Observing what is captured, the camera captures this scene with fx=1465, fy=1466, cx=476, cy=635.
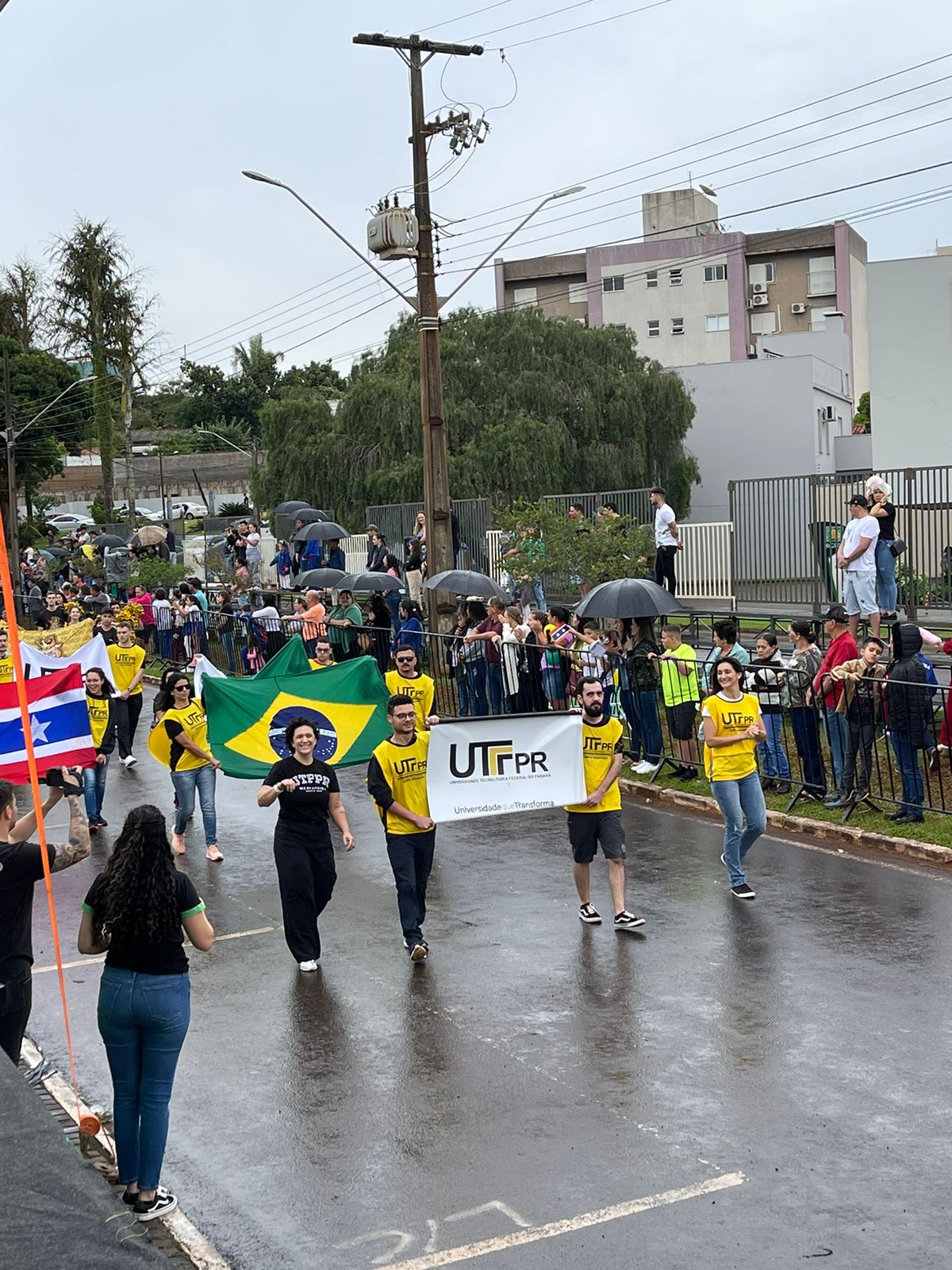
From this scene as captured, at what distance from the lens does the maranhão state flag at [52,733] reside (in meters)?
10.5

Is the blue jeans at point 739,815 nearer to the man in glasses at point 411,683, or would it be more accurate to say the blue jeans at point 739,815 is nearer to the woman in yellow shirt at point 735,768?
the woman in yellow shirt at point 735,768

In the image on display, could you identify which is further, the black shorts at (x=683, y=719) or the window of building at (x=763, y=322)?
the window of building at (x=763, y=322)

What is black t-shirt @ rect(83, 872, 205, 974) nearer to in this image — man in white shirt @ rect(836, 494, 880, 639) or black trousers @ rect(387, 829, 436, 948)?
black trousers @ rect(387, 829, 436, 948)

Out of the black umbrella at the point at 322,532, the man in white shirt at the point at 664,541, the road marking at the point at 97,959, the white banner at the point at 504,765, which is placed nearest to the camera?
the road marking at the point at 97,959

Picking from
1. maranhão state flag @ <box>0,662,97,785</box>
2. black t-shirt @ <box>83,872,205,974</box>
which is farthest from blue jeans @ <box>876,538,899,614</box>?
black t-shirt @ <box>83,872,205,974</box>

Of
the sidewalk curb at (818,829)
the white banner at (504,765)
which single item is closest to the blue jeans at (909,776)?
the sidewalk curb at (818,829)

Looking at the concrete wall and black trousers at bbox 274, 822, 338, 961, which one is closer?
black trousers at bbox 274, 822, 338, 961

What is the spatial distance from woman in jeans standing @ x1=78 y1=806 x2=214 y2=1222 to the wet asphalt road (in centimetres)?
41

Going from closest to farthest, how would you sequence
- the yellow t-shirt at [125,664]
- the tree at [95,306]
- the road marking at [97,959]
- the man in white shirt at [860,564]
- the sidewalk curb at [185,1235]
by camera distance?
the sidewalk curb at [185,1235]
the road marking at [97,959]
the yellow t-shirt at [125,664]
the man in white shirt at [860,564]
the tree at [95,306]

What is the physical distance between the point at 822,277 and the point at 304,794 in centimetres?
8459

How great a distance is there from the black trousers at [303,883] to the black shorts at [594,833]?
1943mm

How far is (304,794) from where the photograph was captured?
10438 mm

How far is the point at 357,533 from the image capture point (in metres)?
46.2

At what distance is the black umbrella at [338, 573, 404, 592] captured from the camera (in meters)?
23.7
